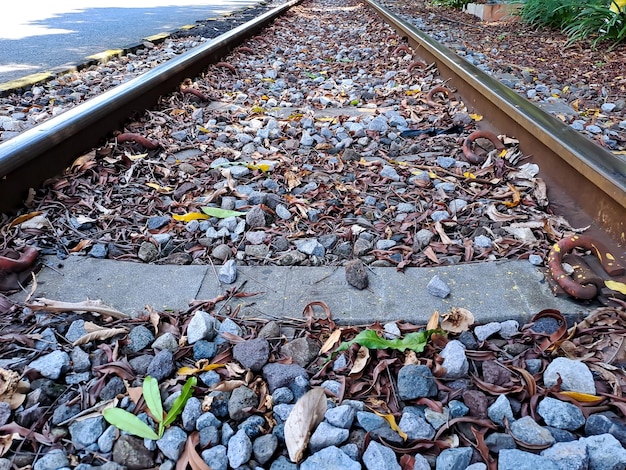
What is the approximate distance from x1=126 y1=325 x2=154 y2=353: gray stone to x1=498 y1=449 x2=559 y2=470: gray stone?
0.95 m

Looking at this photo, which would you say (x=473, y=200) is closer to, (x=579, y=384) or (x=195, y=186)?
(x=579, y=384)

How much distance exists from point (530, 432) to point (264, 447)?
1.98 ft

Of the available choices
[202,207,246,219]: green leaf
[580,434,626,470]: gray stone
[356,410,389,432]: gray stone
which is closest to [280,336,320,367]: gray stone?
[356,410,389,432]: gray stone

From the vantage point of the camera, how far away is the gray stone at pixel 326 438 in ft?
3.69

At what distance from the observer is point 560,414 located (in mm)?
1177

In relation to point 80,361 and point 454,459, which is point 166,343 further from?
point 454,459

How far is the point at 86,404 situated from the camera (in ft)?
3.99

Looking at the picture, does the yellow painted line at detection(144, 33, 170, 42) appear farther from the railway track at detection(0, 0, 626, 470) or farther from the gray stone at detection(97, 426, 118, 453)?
the gray stone at detection(97, 426, 118, 453)

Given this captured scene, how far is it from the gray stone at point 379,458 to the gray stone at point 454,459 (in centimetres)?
10

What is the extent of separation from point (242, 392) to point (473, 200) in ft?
4.74

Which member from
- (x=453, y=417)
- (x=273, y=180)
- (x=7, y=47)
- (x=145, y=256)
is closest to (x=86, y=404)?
(x=145, y=256)

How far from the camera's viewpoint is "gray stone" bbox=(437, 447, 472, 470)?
107 cm

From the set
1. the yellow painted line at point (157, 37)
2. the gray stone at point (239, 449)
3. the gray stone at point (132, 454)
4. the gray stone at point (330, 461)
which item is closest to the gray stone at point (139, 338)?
the gray stone at point (132, 454)

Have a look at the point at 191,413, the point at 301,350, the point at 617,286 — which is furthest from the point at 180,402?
the point at 617,286
